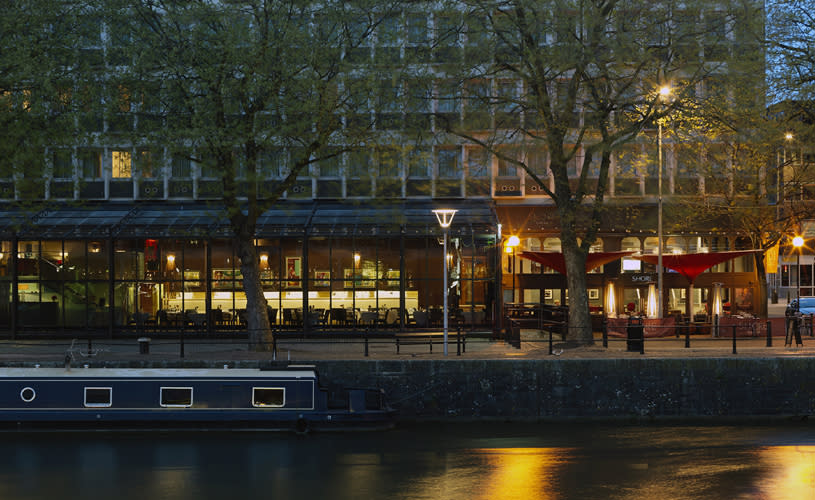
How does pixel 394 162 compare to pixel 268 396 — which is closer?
pixel 268 396

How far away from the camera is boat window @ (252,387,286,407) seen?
25.5m

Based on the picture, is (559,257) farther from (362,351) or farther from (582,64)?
(362,351)

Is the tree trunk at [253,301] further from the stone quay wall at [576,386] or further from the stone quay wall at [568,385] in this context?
the stone quay wall at [576,386]

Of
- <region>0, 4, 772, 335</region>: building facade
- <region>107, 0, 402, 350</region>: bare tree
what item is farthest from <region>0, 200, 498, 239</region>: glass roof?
<region>107, 0, 402, 350</region>: bare tree

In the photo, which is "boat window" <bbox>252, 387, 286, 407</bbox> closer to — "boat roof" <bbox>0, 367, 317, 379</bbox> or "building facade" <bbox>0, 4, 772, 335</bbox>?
"boat roof" <bbox>0, 367, 317, 379</bbox>

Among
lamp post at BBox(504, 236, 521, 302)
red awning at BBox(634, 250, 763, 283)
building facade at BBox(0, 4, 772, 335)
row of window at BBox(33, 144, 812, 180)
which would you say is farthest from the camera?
lamp post at BBox(504, 236, 521, 302)

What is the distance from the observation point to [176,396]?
1010 inches

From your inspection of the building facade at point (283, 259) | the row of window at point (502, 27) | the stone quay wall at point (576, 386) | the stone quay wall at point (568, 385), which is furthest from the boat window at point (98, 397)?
the building facade at point (283, 259)

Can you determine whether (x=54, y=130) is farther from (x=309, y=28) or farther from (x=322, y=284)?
(x=322, y=284)

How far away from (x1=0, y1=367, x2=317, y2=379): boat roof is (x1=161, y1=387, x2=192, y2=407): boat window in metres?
0.37

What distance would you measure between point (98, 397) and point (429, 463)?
9800 millimetres

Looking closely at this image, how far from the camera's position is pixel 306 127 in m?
27.8

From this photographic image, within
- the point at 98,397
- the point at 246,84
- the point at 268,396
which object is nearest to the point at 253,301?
the point at 268,396

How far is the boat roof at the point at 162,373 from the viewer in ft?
83.8
